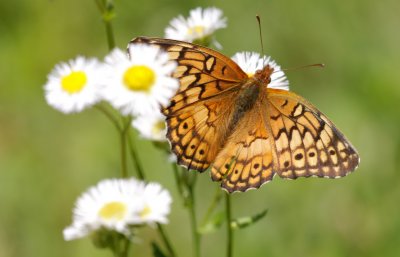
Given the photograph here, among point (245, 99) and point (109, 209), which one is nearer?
point (109, 209)

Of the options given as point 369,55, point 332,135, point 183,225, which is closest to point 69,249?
point 183,225

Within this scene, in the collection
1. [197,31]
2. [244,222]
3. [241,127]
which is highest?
[197,31]

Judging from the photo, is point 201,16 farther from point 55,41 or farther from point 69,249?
point 55,41

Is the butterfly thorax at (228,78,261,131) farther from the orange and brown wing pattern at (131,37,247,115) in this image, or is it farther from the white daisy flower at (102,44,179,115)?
the white daisy flower at (102,44,179,115)

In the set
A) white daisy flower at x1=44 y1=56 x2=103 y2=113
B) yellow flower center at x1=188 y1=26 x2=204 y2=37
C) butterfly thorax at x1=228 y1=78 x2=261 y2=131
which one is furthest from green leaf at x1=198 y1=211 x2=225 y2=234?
yellow flower center at x1=188 y1=26 x2=204 y2=37

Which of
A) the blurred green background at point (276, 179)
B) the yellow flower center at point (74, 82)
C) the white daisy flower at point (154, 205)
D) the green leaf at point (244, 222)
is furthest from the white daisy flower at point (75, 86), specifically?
the blurred green background at point (276, 179)

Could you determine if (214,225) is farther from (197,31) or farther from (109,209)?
(197,31)

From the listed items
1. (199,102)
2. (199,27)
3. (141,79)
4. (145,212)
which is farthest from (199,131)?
(199,27)
